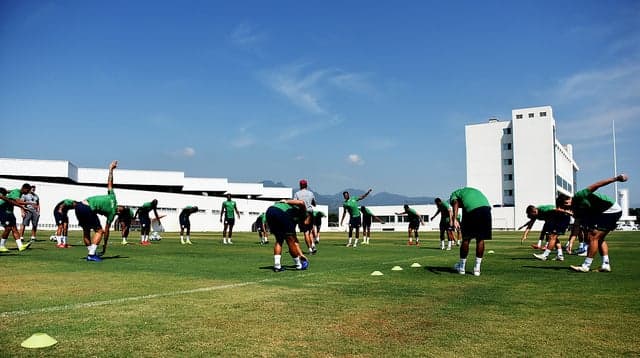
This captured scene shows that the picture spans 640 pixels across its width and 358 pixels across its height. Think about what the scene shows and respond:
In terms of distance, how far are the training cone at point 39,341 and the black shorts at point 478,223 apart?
26.8ft

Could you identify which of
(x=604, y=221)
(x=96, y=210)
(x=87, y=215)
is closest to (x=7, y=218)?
(x=87, y=215)

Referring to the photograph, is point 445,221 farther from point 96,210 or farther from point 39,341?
point 39,341

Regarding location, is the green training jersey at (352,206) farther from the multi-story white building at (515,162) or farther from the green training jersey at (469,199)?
the multi-story white building at (515,162)

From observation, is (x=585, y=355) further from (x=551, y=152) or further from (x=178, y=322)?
(x=551, y=152)

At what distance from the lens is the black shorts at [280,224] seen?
1109cm

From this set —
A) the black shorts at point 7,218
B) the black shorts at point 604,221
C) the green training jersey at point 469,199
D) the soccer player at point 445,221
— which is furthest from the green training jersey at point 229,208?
the black shorts at point 604,221

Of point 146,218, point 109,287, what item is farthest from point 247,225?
point 109,287

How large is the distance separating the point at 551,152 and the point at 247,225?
2132 inches

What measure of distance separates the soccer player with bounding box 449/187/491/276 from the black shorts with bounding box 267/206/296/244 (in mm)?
3421

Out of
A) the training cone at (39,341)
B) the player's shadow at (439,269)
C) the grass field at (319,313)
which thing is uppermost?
the training cone at (39,341)

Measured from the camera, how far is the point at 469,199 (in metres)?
11.0

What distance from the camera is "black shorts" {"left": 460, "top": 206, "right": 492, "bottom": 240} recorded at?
1062 cm

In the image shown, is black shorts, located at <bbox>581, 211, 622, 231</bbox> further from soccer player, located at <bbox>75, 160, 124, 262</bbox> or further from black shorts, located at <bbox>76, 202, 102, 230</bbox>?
black shorts, located at <bbox>76, 202, 102, 230</bbox>

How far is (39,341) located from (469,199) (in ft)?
27.9
